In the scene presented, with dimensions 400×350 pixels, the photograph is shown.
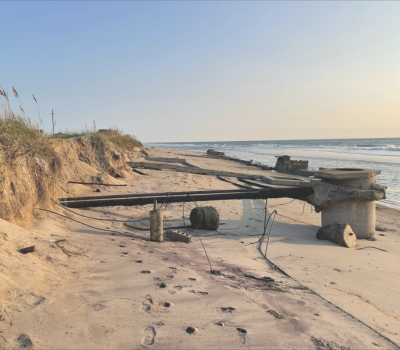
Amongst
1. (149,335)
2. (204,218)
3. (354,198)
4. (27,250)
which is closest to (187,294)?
(149,335)

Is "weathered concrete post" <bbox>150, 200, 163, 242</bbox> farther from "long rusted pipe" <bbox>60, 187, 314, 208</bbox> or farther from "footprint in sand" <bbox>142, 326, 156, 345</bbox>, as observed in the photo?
"footprint in sand" <bbox>142, 326, 156, 345</bbox>

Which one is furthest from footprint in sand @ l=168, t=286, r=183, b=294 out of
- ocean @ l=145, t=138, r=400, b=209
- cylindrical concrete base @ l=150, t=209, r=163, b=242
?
ocean @ l=145, t=138, r=400, b=209

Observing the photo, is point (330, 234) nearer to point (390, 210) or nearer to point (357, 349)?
point (357, 349)

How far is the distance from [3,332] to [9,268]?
0.78 metres

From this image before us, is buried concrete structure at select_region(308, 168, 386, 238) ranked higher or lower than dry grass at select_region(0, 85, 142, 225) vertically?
lower

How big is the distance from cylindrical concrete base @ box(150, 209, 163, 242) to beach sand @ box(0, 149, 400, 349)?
0.16 metres

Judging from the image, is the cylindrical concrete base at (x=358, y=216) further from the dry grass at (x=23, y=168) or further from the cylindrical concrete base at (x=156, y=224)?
the dry grass at (x=23, y=168)

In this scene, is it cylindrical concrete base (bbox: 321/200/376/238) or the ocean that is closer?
cylindrical concrete base (bbox: 321/200/376/238)

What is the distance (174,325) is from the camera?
6.89 ft

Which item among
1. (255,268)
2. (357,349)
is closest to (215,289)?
(255,268)

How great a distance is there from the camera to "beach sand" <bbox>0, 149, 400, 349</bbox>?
6.45 ft

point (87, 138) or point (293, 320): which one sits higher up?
point (87, 138)

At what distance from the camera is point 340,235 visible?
495 cm

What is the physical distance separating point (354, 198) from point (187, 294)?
13.6 ft
